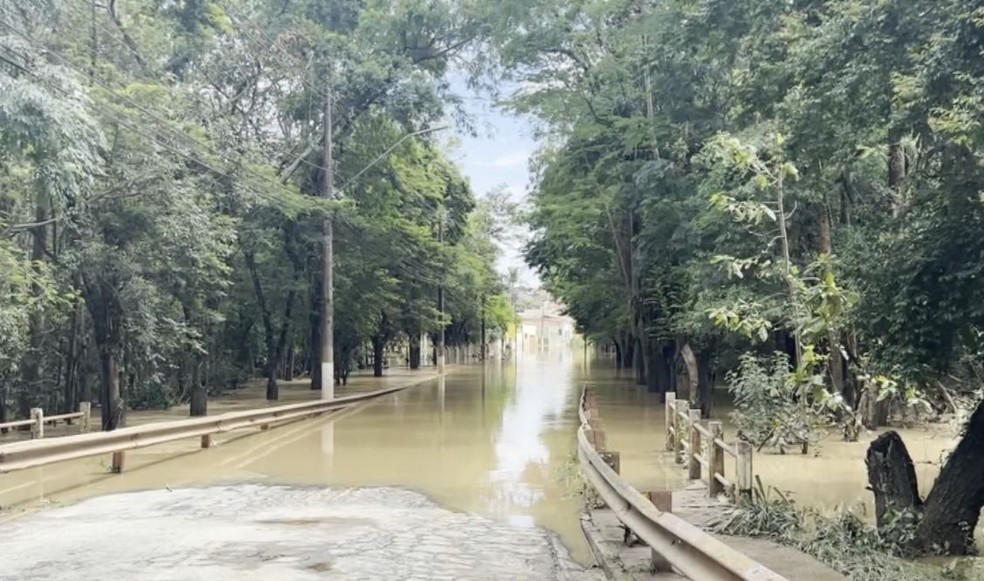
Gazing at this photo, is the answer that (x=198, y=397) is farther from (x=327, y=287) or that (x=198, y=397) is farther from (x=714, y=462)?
(x=714, y=462)

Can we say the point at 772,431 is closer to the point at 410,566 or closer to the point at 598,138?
the point at 410,566

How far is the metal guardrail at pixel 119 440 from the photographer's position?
945cm

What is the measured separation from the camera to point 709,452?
10.5m

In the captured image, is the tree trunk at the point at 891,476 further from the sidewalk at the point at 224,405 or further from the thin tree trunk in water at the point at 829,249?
the sidewalk at the point at 224,405

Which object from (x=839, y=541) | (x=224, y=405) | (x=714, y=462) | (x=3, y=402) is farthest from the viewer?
(x=224, y=405)

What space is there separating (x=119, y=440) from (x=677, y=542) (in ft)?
31.4

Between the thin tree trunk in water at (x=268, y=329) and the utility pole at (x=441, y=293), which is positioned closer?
the thin tree trunk in water at (x=268, y=329)

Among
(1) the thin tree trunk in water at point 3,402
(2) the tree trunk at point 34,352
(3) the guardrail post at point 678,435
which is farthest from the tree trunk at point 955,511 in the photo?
(1) the thin tree trunk in water at point 3,402

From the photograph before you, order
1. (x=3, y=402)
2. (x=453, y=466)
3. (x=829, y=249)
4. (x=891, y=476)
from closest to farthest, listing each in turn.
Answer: (x=891, y=476) < (x=453, y=466) < (x=829, y=249) < (x=3, y=402)

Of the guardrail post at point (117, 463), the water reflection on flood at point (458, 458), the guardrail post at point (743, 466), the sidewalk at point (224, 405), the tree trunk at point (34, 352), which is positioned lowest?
the water reflection on flood at point (458, 458)

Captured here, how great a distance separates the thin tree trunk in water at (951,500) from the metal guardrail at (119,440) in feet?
29.7

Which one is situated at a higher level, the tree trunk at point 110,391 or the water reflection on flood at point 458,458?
the tree trunk at point 110,391

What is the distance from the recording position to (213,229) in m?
20.0

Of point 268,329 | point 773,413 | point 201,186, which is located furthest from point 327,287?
point 773,413
